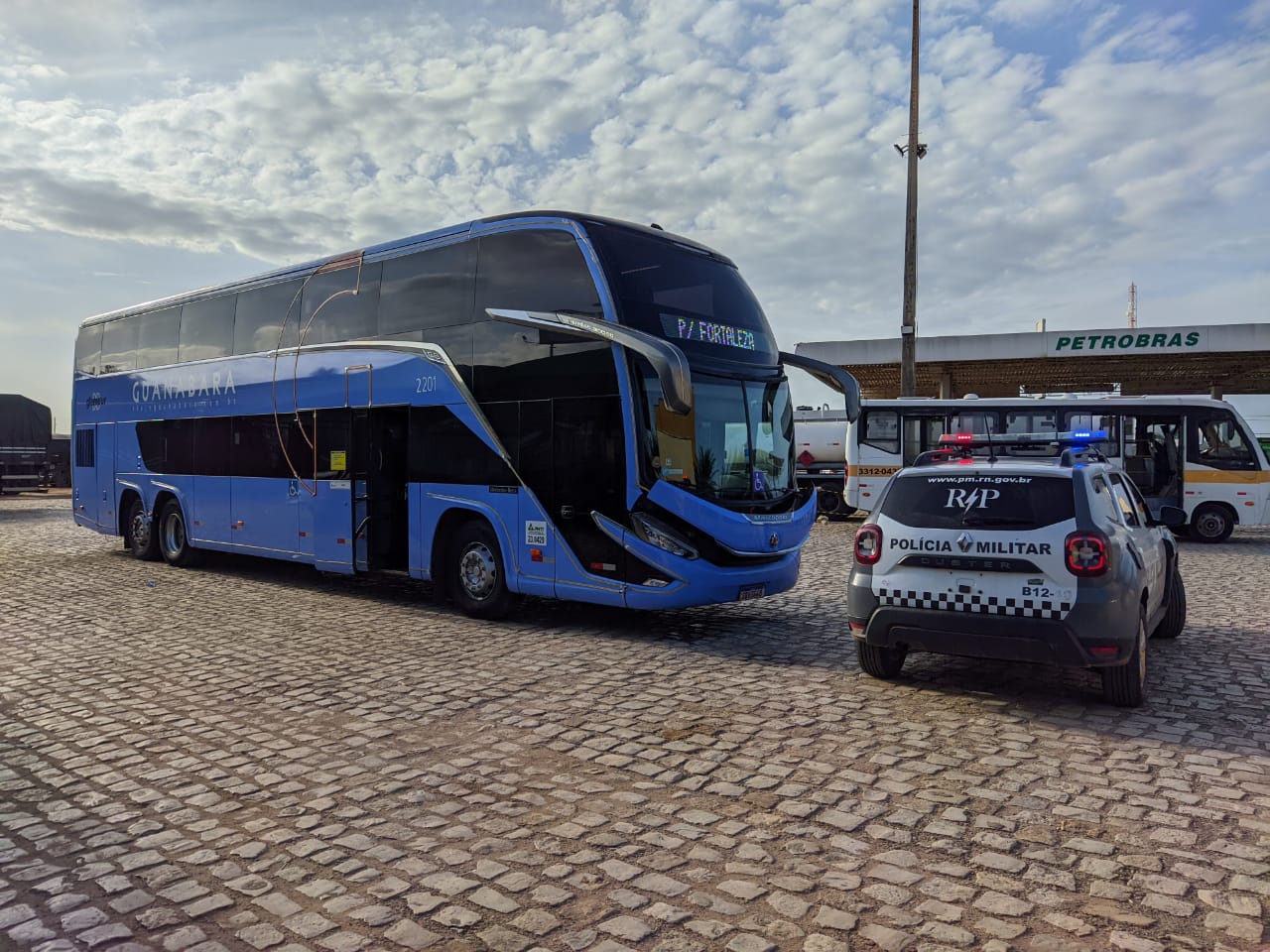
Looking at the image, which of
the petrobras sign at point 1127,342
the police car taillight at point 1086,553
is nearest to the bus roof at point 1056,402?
the petrobras sign at point 1127,342

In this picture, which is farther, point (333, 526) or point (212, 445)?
point (212, 445)

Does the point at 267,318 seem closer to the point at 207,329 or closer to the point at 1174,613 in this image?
the point at 207,329

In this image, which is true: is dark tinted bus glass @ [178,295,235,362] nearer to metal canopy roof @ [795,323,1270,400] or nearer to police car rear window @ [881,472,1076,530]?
police car rear window @ [881,472,1076,530]

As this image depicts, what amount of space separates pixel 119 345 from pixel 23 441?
82.0ft

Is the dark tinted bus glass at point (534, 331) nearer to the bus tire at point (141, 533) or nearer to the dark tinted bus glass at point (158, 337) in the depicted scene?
the dark tinted bus glass at point (158, 337)

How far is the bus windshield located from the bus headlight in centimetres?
42

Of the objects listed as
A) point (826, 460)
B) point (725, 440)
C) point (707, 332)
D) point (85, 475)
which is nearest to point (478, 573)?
point (725, 440)

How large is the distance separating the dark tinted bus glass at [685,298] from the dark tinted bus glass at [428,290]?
1.84m

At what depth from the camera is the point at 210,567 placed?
15.4 metres

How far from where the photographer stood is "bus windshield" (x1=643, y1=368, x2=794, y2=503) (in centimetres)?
899

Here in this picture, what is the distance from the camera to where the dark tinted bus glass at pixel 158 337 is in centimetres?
1495

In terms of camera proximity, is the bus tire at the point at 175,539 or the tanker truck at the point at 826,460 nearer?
the bus tire at the point at 175,539

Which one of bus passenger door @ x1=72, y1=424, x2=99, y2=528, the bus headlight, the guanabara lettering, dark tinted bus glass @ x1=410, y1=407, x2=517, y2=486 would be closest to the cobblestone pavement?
the bus headlight

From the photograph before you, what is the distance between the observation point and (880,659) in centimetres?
738
